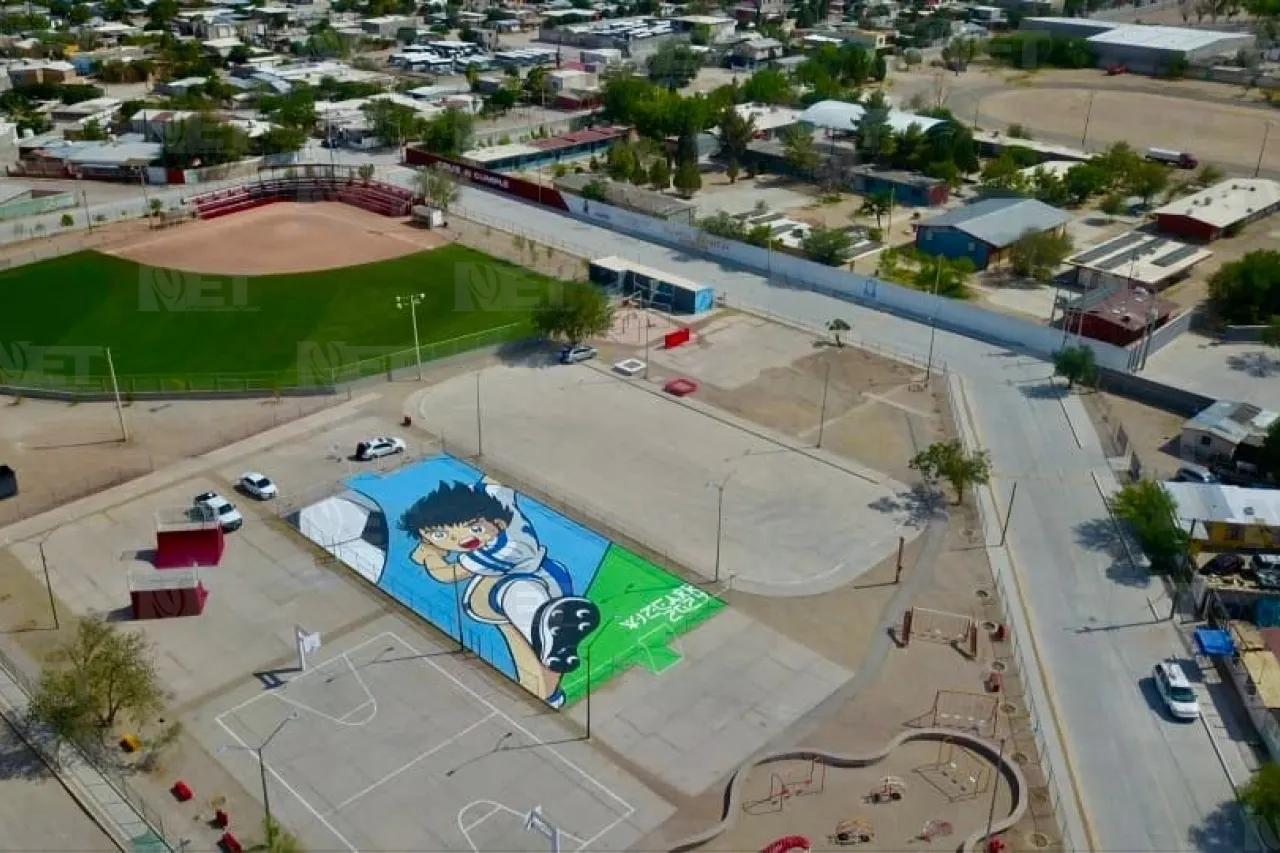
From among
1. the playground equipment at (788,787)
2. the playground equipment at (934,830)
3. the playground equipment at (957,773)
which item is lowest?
the playground equipment at (788,787)

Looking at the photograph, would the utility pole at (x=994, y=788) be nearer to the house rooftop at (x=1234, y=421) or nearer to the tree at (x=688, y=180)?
the house rooftop at (x=1234, y=421)

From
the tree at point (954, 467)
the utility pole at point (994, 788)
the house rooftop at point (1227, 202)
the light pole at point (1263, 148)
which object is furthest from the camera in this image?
the light pole at point (1263, 148)

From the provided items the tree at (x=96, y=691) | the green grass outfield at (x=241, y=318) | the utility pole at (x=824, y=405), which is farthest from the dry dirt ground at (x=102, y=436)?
the utility pole at (x=824, y=405)

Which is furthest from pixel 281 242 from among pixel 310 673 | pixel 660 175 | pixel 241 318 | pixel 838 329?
pixel 310 673

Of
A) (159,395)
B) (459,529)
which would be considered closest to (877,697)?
(459,529)

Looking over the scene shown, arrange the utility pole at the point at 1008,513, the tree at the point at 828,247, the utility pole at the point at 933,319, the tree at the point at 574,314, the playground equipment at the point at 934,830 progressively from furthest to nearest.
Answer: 1. the tree at the point at 828,247
2. the tree at the point at 574,314
3. the utility pole at the point at 933,319
4. the utility pole at the point at 1008,513
5. the playground equipment at the point at 934,830

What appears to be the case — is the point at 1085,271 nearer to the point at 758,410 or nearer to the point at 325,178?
the point at 758,410

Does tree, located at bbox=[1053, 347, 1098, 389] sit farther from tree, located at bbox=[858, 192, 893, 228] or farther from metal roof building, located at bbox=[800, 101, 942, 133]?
metal roof building, located at bbox=[800, 101, 942, 133]

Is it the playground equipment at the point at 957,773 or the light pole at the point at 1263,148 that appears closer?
the playground equipment at the point at 957,773
